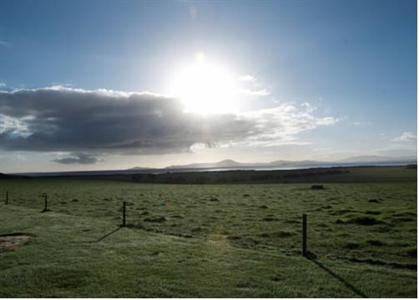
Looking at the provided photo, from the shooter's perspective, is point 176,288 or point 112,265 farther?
point 112,265

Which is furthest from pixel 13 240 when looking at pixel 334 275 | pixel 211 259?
pixel 334 275

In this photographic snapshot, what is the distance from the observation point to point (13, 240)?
16.5 m

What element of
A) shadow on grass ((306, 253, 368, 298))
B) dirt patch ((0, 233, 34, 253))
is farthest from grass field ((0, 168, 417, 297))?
dirt patch ((0, 233, 34, 253))

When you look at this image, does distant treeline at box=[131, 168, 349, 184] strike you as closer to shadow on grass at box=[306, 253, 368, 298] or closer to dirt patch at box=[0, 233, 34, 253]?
dirt patch at box=[0, 233, 34, 253]

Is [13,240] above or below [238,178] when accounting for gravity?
below

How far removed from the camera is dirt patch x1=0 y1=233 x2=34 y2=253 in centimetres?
1499

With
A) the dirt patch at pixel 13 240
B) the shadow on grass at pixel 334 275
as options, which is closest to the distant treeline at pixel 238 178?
the dirt patch at pixel 13 240

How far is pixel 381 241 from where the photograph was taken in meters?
16.2

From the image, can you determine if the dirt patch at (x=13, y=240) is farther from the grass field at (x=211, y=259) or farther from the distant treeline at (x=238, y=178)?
the distant treeline at (x=238, y=178)

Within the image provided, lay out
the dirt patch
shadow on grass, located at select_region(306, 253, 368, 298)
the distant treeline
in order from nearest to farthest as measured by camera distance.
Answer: shadow on grass, located at select_region(306, 253, 368, 298) → the dirt patch → the distant treeline

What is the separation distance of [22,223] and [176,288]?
15350 millimetres

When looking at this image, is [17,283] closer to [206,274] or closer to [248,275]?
[206,274]

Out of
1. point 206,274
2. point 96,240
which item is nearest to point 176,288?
point 206,274

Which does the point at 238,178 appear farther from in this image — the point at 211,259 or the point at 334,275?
the point at 334,275
